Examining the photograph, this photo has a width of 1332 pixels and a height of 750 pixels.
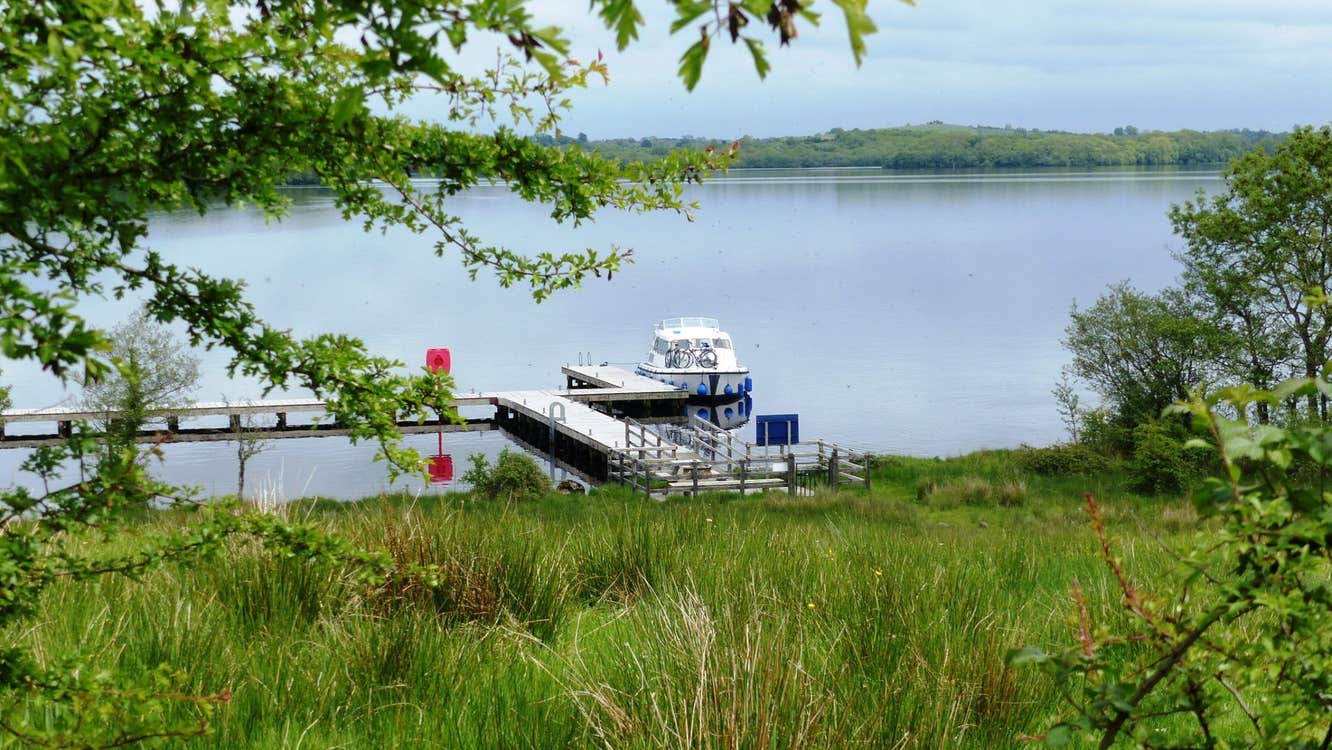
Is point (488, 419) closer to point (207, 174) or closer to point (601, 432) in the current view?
point (601, 432)

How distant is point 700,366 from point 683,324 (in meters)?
2.73

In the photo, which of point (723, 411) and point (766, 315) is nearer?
point (723, 411)

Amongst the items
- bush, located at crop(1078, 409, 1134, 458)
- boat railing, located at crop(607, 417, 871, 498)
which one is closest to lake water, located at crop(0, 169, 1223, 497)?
bush, located at crop(1078, 409, 1134, 458)

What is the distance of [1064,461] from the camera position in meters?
29.6

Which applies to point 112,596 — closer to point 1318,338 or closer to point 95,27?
point 95,27

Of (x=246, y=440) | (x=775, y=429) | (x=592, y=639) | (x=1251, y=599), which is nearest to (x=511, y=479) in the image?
(x=775, y=429)

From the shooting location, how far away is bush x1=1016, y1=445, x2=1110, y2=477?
29078 mm

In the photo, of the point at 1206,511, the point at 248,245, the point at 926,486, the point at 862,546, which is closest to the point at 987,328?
the point at 926,486

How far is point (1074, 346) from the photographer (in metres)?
30.9

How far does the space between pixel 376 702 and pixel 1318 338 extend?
28.6m

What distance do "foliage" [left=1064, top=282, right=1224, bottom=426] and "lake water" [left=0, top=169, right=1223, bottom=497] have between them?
5467mm

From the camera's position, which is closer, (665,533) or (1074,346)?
(665,533)

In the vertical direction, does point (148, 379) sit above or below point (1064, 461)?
above

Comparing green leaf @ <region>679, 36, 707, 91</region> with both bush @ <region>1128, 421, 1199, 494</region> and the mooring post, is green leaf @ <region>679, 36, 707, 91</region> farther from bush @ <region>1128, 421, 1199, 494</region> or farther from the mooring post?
the mooring post
